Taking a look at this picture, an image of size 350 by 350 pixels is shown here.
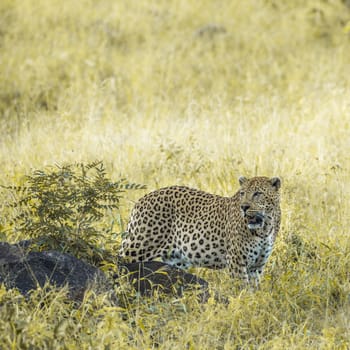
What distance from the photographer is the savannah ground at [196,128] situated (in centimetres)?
516

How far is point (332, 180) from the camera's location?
8461 millimetres

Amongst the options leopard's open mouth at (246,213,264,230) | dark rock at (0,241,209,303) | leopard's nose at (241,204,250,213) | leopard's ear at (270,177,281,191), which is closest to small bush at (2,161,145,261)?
dark rock at (0,241,209,303)

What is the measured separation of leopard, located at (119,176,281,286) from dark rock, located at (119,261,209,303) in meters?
0.44

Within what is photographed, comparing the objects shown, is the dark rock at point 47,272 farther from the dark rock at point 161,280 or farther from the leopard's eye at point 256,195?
the leopard's eye at point 256,195

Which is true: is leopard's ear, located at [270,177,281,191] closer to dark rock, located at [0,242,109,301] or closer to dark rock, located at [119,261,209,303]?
dark rock, located at [119,261,209,303]

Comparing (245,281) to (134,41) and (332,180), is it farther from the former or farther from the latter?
(134,41)

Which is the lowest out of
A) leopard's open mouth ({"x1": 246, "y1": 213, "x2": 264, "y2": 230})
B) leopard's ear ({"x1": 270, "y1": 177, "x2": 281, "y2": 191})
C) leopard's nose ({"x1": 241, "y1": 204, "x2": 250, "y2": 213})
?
leopard's open mouth ({"x1": 246, "y1": 213, "x2": 264, "y2": 230})

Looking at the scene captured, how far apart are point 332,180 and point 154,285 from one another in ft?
11.0

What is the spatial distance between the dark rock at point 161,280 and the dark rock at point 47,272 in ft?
1.21

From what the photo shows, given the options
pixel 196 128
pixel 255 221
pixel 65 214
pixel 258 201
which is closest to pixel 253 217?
pixel 255 221

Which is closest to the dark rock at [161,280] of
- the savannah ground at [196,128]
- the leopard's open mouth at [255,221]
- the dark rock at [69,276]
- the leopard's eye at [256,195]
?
the dark rock at [69,276]

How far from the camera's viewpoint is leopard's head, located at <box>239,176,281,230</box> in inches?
244

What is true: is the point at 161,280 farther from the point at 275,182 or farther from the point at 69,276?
the point at 275,182

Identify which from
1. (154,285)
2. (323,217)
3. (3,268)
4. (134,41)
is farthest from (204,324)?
(134,41)
